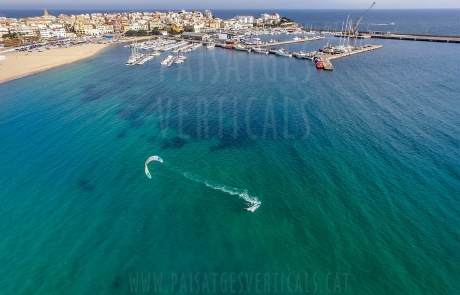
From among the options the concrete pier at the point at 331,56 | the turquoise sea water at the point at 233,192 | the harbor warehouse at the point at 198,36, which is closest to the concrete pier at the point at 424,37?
the concrete pier at the point at 331,56

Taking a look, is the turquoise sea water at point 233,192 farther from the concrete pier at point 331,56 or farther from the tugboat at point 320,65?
the tugboat at point 320,65

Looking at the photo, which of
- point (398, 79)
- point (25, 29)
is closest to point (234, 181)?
point (398, 79)

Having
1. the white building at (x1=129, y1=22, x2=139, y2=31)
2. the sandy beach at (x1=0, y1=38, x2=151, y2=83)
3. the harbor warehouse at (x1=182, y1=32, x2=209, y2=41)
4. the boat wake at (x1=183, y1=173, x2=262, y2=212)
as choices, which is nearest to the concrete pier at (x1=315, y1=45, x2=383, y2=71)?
the boat wake at (x1=183, y1=173, x2=262, y2=212)

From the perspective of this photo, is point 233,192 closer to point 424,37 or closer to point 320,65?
point 320,65

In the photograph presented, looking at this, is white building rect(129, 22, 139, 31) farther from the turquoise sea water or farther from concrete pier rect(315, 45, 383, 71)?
the turquoise sea water

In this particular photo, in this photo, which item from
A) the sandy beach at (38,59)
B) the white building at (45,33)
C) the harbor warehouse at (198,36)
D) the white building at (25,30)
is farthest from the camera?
the white building at (25,30)

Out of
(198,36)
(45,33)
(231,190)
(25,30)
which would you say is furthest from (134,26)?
(231,190)
